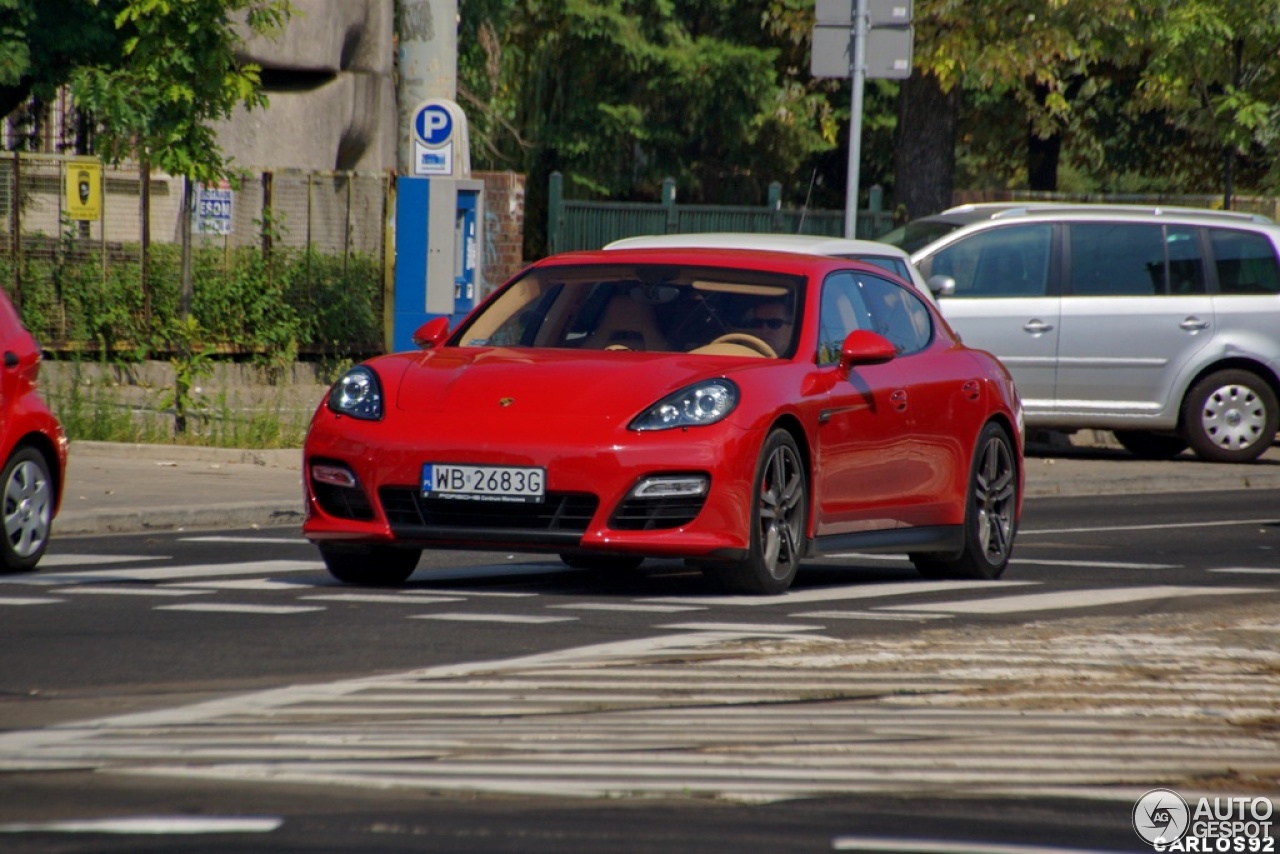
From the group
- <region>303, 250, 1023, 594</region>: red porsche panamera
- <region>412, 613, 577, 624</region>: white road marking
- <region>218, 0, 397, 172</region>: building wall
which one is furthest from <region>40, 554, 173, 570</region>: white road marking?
<region>218, 0, 397, 172</region>: building wall

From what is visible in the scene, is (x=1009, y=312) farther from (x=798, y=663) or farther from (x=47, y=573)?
(x=798, y=663)

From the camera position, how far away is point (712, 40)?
4572 centimetres

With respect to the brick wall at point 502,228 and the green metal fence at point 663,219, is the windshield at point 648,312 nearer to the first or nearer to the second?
the brick wall at point 502,228

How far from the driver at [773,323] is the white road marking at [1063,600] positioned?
4.10 feet

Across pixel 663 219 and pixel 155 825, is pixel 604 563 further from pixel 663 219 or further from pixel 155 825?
pixel 663 219

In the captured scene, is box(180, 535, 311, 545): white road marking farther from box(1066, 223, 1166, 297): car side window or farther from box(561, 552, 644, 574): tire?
box(1066, 223, 1166, 297): car side window

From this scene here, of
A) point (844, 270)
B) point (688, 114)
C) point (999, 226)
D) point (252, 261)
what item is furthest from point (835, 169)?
point (844, 270)

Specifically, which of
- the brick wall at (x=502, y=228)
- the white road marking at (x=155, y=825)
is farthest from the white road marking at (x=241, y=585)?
the brick wall at (x=502, y=228)

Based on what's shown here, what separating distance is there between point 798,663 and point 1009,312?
12.3m

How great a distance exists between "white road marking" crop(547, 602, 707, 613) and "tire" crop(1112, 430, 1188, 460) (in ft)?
41.0

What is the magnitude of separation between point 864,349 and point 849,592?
1.02 metres

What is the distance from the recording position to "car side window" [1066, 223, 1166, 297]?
63.6 ft

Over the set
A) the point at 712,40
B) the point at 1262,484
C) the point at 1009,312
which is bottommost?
the point at 1262,484

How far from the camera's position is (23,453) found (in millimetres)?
10312
